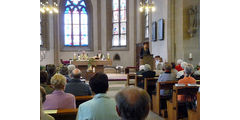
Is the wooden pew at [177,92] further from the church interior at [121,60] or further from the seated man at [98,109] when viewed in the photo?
the seated man at [98,109]

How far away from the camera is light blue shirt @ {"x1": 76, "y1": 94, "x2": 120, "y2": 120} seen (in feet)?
6.91

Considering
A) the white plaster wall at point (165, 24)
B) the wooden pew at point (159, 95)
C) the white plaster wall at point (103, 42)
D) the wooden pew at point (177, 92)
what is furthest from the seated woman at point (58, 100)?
the white plaster wall at point (103, 42)

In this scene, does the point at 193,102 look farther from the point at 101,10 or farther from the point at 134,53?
the point at 101,10

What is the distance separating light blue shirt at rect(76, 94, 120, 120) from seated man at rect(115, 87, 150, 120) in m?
0.73

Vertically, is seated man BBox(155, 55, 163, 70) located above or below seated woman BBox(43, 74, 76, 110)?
above

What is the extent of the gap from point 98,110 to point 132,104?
80 centimetres

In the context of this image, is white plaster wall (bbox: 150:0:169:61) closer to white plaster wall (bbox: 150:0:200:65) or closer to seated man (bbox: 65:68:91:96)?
white plaster wall (bbox: 150:0:200:65)

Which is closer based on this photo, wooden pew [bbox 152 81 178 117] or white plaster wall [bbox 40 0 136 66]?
wooden pew [bbox 152 81 178 117]

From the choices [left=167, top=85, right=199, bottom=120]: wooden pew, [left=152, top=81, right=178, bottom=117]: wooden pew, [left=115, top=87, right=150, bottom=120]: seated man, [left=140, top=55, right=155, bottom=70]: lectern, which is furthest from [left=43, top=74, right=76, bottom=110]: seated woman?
[left=140, top=55, right=155, bottom=70]: lectern

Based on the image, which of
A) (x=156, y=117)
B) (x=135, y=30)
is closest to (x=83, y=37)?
(x=135, y=30)

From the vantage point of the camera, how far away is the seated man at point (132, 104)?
4.52 feet

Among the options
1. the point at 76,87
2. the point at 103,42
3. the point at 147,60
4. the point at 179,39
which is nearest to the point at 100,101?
the point at 76,87
